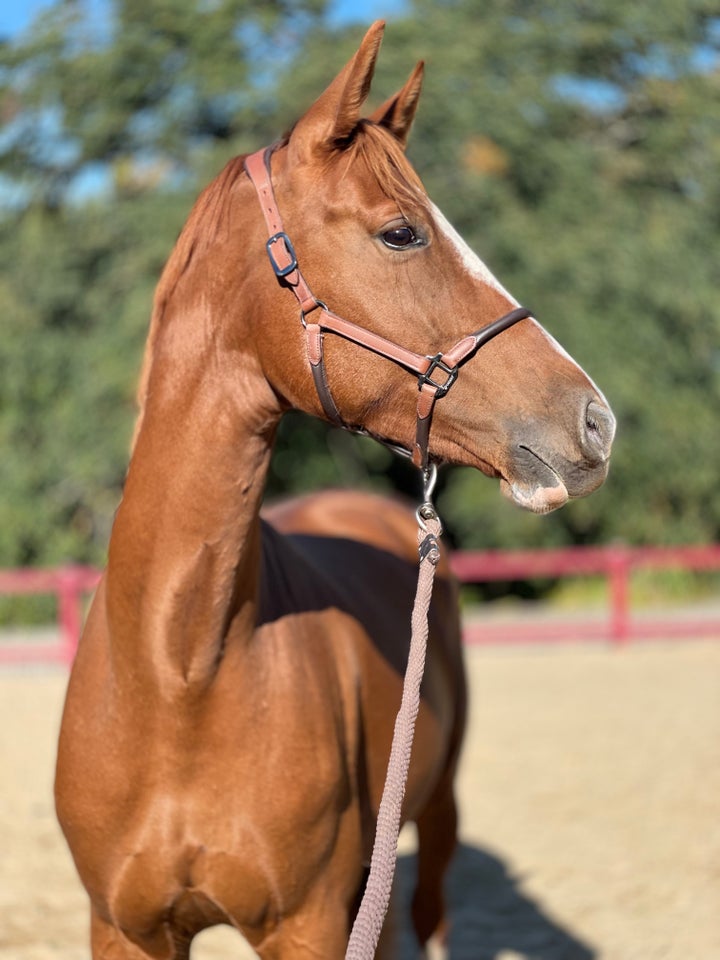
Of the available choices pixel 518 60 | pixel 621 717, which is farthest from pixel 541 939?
pixel 518 60

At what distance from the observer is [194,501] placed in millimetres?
2111

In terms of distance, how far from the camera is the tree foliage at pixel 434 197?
13281 millimetres

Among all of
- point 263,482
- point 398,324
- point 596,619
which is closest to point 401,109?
point 398,324

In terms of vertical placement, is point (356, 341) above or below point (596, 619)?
above

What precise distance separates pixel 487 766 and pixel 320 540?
4006 mm

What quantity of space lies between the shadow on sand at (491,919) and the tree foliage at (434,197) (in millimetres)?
8743

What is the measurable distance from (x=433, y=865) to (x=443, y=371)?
7.87 feet

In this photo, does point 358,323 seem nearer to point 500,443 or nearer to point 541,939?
point 500,443

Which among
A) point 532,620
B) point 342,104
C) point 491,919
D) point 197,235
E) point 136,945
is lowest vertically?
point 532,620

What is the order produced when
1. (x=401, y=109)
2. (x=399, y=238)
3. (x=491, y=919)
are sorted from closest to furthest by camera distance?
(x=399, y=238) < (x=401, y=109) < (x=491, y=919)

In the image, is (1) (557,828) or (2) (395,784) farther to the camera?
(1) (557,828)

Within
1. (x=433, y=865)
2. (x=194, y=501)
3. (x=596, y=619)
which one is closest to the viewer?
(x=194, y=501)

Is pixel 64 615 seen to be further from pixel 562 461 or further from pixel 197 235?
pixel 562 461

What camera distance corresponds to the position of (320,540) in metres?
3.32
